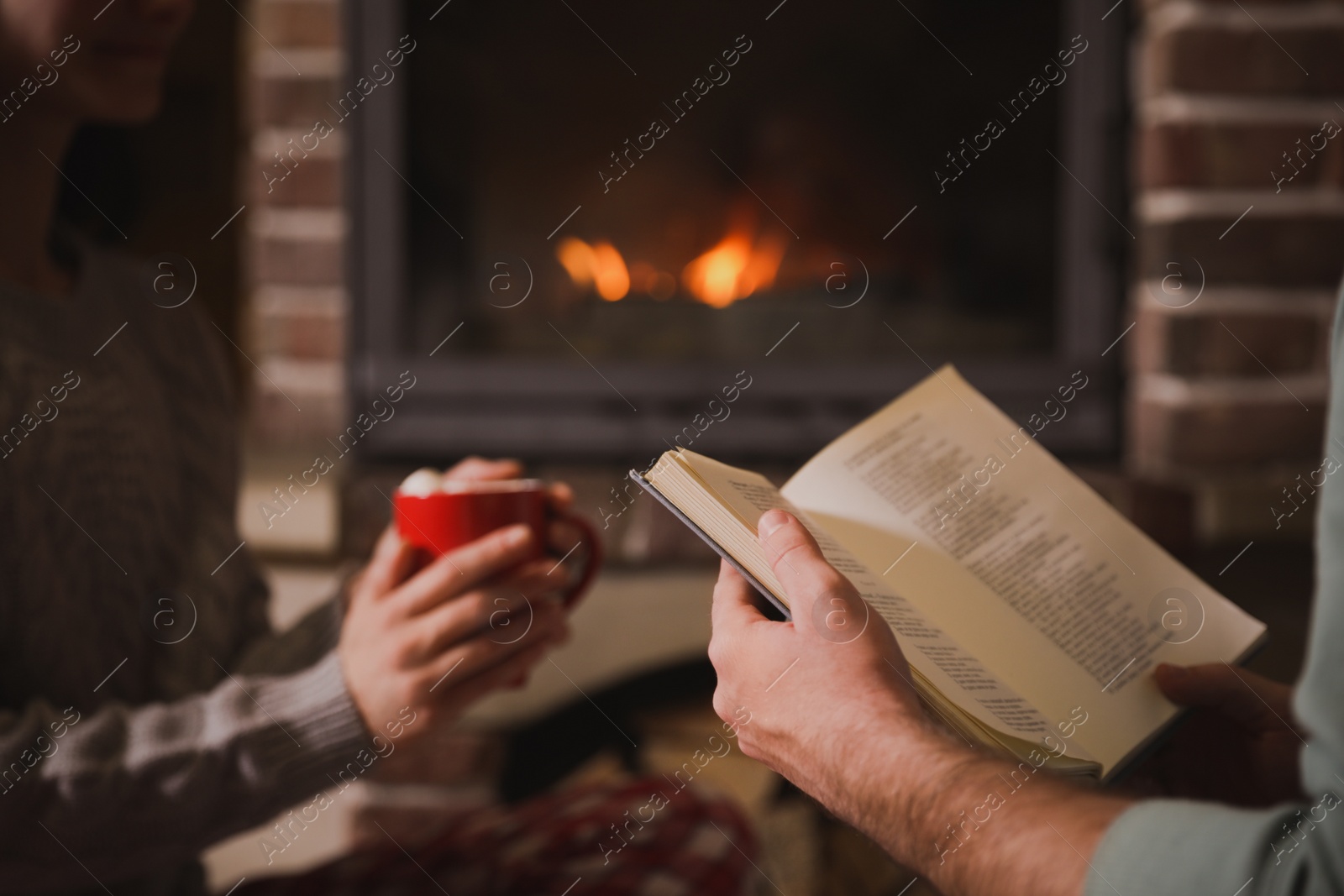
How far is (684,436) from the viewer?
3.39 ft

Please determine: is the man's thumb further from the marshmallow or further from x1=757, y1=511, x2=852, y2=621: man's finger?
the marshmallow

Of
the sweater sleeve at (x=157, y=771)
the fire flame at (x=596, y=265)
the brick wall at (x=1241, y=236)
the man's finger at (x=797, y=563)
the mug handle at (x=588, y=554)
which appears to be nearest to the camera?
the man's finger at (x=797, y=563)

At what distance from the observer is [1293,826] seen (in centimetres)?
32

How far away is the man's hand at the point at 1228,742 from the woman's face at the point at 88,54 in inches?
29.5

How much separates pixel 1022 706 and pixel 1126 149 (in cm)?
75

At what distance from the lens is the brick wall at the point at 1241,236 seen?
0.95 m

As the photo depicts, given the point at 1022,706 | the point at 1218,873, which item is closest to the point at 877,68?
the point at 1022,706

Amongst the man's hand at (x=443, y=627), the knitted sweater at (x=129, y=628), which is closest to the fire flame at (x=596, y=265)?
the knitted sweater at (x=129, y=628)

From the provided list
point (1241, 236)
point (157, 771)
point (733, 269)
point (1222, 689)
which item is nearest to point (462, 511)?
point (157, 771)

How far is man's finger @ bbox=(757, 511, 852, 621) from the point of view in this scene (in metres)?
0.41

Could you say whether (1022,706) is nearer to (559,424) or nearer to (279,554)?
(559,424)

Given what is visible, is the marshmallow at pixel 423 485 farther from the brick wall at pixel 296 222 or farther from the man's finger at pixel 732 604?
the brick wall at pixel 296 222

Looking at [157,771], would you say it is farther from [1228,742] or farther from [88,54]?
[1228,742]

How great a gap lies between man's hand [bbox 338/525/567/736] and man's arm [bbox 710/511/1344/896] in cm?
20
